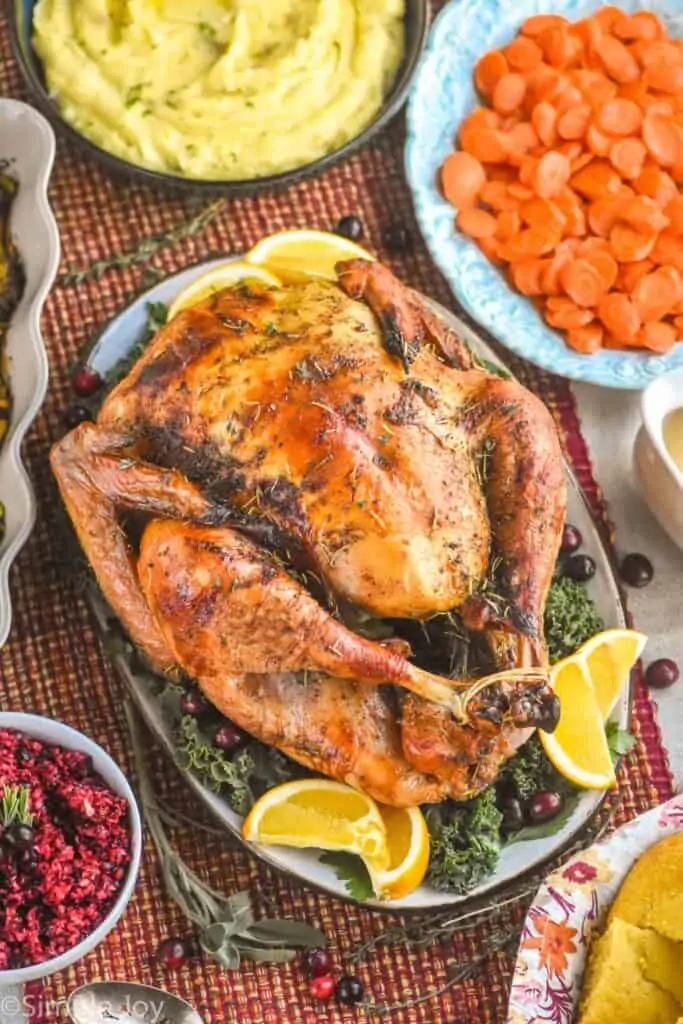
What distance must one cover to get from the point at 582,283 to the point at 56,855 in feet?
7.24

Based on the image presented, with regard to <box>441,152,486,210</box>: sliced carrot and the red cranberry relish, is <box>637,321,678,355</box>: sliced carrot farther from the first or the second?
the red cranberry relish

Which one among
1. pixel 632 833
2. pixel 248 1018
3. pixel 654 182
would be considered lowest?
pixel 248 1018

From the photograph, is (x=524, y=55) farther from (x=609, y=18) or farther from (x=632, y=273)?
(x=632, y=273)

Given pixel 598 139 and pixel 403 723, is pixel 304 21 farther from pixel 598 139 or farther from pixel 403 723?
pixel 403 723

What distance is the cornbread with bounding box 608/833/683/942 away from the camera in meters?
3.93

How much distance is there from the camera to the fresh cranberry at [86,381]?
13.9ft

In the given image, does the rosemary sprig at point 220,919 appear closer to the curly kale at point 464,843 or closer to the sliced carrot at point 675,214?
the curly kale at point 464,843

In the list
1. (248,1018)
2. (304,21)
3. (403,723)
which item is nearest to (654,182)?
(304,21)

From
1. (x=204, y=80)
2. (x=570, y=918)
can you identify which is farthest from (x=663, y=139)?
(x=570, y=918)

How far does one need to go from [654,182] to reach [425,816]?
1994mm

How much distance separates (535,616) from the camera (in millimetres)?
3750

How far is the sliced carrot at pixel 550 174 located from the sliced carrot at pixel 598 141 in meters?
0.09

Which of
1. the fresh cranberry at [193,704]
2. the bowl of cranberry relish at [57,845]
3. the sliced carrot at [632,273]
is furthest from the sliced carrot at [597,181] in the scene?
the bowl of cranberry relish at [57,845]

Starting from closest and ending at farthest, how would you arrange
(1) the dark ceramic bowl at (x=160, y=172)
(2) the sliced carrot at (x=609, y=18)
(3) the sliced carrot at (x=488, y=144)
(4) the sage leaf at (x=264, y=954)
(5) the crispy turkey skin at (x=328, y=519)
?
(5) the crispy turkey skin at (x=328, y=519) < (4) the sage leaf at (x=264, y=954) < (1) the dark ceramic bowl at (x=160, y=172) < (3) the sliced carrot at (x=488, y=144) < (2) the sliced carrot at (x=609, y=18)
